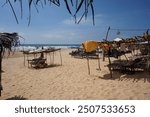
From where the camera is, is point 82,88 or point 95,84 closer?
point 82,88

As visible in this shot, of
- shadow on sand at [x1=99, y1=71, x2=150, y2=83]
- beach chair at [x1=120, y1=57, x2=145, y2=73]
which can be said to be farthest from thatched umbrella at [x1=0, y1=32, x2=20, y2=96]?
beach chair at [x1=120, y1=57, x2=145, y2=73]

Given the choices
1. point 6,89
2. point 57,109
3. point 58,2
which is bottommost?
point 6,89

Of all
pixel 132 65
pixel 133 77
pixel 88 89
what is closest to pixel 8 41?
pixel 88 89

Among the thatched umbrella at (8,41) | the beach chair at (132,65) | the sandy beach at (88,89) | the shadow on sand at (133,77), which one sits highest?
the thatched umbrella at (8,41)

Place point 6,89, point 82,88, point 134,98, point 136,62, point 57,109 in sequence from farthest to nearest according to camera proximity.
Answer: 1. point 136,62
2. point 6,89
3. point 82,88
4. point 134,98
5. point 57,109

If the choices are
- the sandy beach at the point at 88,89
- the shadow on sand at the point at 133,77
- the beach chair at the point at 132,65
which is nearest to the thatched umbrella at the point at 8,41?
the sandy beach at the point at 88,89

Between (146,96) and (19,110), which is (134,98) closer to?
(146,96)

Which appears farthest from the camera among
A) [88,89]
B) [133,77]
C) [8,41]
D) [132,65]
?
[132,65]

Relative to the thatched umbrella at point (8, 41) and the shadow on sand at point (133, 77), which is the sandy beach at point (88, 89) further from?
the thatched umbrella at point (8, 41)

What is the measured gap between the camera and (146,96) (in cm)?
687

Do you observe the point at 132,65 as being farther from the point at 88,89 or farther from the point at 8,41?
the point at 8,41

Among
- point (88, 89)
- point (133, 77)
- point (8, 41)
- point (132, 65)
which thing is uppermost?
point (8, 41)

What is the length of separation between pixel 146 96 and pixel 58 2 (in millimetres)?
6443

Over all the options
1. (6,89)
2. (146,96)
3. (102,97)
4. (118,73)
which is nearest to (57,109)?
(102,97)
